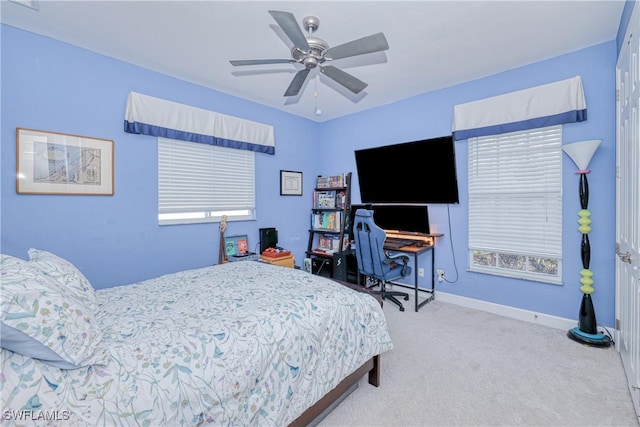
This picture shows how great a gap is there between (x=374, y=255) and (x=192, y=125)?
264 cm

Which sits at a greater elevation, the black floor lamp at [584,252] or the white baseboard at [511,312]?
the black floor lamp at [584,252]

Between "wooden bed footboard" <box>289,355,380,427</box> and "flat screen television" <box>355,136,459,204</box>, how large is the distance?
2.32m

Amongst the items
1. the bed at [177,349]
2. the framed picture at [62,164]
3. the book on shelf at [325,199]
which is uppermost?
the framed picture at [62,164]

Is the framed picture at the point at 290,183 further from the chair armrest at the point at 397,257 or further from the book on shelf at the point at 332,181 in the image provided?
the chair armrest at the point at 397,257

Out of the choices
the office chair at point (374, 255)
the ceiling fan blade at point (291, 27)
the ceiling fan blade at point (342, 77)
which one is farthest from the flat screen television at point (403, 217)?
the ceiling fan blade at point (291, 27)

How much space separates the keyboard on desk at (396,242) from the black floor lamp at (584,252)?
5.48ft

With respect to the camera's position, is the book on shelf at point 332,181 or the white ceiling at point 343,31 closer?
the white ceiling at point 343,31

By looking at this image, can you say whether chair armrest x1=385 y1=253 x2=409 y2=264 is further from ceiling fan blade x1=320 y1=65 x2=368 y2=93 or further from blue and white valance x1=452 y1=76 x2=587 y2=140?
ceiling fan blade x1=320 y1=65 x2=368 y2=93

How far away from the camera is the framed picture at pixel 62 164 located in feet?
7.72

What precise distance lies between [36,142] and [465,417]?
384cm

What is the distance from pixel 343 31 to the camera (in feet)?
7.84

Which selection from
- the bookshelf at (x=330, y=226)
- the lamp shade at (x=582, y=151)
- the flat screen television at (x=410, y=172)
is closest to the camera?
the lamp shade at (x=582, y=151)

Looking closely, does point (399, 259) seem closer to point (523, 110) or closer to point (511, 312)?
point (511, 312)

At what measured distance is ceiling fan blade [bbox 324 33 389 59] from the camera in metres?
1.79
